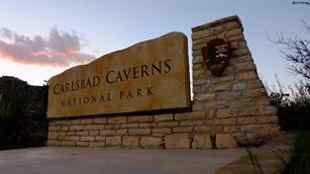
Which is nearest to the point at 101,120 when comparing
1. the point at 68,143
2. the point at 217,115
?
the point at 68,143

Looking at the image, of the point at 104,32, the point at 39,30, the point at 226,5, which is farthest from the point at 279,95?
the point at 39,30

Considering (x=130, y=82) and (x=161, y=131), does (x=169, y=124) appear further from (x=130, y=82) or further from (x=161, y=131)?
(x=130, y=82)

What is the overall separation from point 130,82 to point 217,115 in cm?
183

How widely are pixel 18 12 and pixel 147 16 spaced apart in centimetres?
296

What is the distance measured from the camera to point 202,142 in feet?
12.8

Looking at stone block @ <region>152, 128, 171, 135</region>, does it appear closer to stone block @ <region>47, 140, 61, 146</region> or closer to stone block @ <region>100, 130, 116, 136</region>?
stone block @ <region>100, 130, 116, 136</region>

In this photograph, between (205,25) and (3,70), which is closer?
(205,25)

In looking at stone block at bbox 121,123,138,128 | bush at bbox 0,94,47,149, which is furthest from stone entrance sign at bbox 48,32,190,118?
bush at bbox 0,94,47,149

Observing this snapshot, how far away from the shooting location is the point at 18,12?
19.2 ft

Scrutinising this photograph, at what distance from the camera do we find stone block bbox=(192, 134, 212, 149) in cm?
384

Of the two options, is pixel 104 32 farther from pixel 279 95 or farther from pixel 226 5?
pixel 279 95

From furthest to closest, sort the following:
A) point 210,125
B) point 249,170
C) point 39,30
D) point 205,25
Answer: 1. point 39,30
2. point 205,25
3. point 210,125
4. point 249,170

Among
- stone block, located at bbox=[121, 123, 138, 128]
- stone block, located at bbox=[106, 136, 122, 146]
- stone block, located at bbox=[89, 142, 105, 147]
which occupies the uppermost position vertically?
stone block, located at bbox=[121, 123, 138, 128]

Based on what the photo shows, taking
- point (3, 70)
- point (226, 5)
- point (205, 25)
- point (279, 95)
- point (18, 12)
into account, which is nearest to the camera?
point (205, 25)
